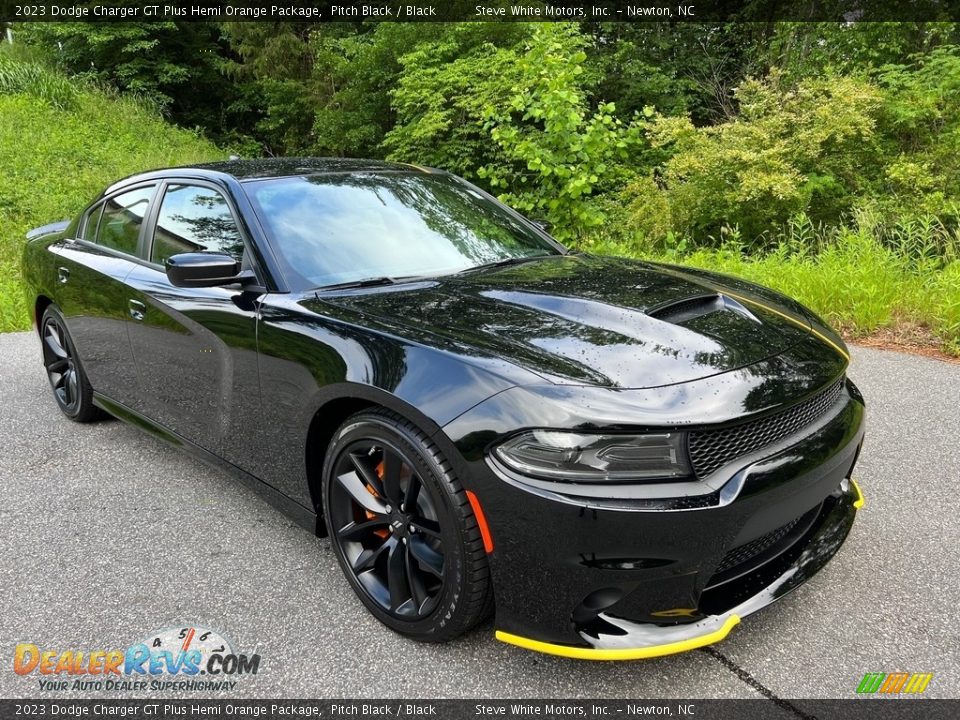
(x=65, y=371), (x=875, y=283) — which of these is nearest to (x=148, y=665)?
(x=65, y=371)

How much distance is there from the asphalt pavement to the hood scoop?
0.97 meters

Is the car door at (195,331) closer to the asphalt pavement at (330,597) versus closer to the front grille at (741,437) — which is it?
the asphalt pavement at (330,597)

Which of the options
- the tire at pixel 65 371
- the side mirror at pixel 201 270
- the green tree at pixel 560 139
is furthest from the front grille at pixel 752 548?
the green tree at pixel 560 139

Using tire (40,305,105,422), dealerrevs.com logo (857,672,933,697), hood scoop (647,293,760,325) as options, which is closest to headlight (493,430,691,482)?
hood scoop (647,293,760,325)

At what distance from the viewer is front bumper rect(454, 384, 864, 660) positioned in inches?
68.5

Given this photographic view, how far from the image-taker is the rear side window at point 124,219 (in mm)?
3535

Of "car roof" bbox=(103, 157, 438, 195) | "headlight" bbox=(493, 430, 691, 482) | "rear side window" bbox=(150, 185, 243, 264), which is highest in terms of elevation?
"car roof" bbox=(103, 157, 438, 195)

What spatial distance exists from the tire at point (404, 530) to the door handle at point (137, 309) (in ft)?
4.74

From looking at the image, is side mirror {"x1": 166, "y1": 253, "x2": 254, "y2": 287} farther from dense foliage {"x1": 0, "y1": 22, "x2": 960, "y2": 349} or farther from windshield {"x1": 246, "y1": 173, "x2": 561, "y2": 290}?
dense foliage {"x1": 0, "y1": 22, "x2": 960, "y2": 349}

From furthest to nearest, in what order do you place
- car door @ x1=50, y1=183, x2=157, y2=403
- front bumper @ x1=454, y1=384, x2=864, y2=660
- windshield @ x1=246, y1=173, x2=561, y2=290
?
1. car door @ x1=50, y1=183, x2=157, y2=403
2. windshield @ x1=246, y1=173, x2=561, y2=290
3. front bumper @ x1=454, y1=384, x2=864, y2=660

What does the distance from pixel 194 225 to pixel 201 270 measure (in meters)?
0.73

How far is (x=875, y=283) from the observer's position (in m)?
5.57

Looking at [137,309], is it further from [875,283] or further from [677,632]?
[875,283]

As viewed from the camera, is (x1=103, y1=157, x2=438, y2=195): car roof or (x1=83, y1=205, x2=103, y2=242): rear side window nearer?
(x1=103, y1=157, x2=438, y2=195): car roof
